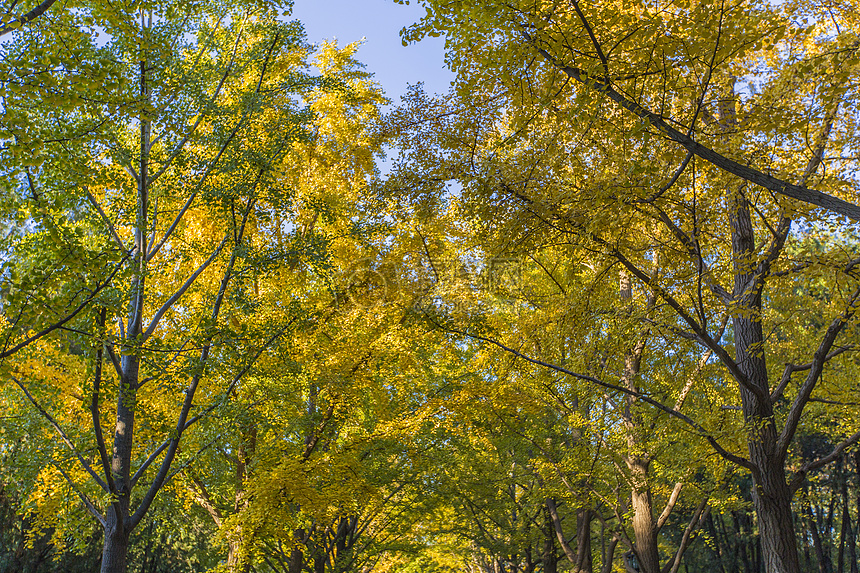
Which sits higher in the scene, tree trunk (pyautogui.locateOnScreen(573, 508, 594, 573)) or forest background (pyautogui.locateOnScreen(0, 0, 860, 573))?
forest background (pyautogui.locateOnScreen(0, 0, 860, 573))

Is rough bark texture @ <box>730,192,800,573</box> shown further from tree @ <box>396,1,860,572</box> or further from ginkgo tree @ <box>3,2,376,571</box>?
ginkgo tree @ <box>3,2,376,571</box>

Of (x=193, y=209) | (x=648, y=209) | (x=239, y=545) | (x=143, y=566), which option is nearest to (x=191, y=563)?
(x=143, y=566)

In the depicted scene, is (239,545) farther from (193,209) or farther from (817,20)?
(817,20)

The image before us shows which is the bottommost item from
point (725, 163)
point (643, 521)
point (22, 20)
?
point (643, 521)

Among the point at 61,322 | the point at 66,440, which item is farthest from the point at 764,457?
the point at 66,440

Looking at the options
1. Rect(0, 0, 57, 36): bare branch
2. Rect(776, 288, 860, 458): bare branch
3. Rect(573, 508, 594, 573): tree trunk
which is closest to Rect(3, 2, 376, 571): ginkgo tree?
Rect(0, 0, 57, 36): bare branch

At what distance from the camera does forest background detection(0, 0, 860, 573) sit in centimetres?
477

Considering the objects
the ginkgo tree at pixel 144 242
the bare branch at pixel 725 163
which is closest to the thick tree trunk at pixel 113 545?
the ginkgo tree at pixel 144 242

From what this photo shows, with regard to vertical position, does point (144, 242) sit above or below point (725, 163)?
above

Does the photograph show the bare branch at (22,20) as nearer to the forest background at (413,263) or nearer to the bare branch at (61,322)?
the forest background at (413,263)

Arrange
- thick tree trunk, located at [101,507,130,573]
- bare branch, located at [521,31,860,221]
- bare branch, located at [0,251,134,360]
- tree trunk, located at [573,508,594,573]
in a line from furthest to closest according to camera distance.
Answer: tree trunk, located at [573,508,594,573] → thick tree trunk, located at [101,507,130,573] → bare branch, located at [0,251,134,360] → bare branch, located at [521,31,860,221]

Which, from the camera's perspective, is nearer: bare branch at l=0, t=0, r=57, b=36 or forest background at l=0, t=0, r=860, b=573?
bare branch at l=0, t=0, r=57, b=36

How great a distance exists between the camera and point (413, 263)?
31.8ft

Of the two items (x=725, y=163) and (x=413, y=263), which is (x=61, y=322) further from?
(x=413, y=263)
